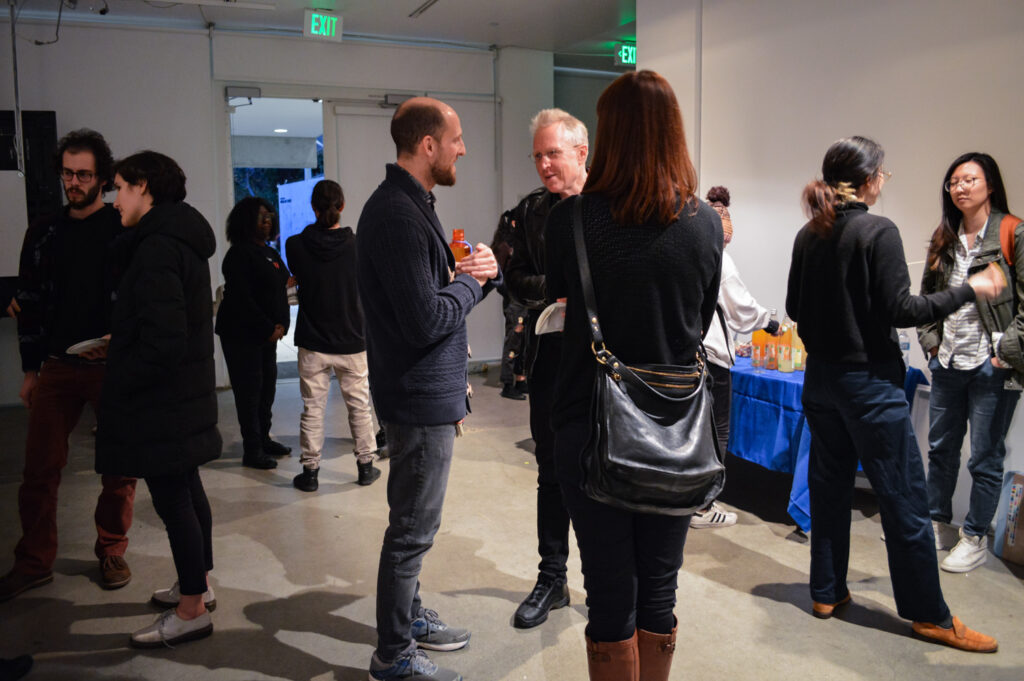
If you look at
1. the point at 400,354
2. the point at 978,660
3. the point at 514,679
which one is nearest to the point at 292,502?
the point at 514,679

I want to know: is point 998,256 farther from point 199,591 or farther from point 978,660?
point 199,591

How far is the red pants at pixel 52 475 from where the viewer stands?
2.85 meters

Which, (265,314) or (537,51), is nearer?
(265,314)

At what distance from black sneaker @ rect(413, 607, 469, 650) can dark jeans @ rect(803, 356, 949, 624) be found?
1.33 meters

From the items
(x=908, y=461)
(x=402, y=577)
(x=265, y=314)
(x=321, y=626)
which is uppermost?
(x=265, y=314)

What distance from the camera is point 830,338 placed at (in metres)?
2.49

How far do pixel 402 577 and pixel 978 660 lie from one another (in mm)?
1816

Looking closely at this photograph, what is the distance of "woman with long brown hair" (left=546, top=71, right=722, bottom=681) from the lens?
4.92ft

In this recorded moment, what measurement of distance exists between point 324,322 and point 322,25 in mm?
3411

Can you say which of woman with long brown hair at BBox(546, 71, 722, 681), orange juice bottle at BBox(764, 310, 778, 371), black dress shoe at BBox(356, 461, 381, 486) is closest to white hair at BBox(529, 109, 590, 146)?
woman with long brown hair at BBox(546, 71, 722, 681)

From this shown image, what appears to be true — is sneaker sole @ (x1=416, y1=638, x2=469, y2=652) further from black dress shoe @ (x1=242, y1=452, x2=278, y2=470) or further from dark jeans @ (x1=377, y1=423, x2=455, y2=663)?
black dress shoe @ (x1=242, y1=452, x2=278, y2=470)

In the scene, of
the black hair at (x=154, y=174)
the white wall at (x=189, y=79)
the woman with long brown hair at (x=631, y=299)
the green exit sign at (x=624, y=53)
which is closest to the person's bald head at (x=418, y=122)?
the woman with long brown hair at (x=631, y=299)

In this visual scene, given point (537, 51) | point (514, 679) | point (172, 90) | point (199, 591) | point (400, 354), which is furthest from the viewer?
point (537, 51)

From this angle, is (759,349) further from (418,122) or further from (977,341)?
(418,122)
